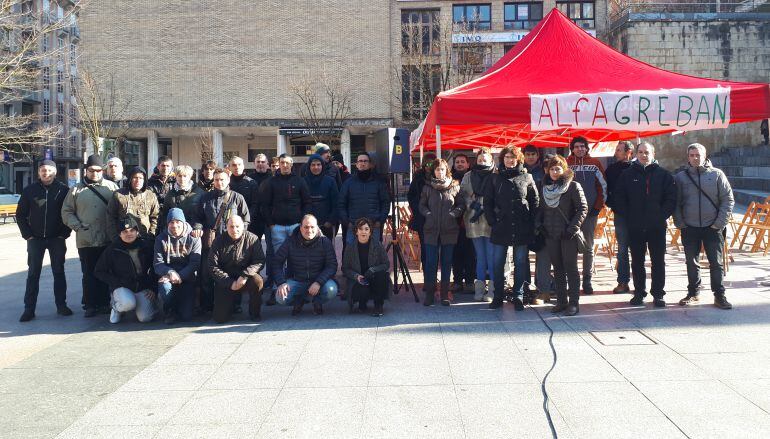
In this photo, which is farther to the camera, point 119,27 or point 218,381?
point 119,27

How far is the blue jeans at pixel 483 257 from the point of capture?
6.88m

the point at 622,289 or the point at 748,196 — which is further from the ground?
the point at 748,196

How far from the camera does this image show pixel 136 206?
6.68m

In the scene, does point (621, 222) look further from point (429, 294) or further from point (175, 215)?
point (175, 215)

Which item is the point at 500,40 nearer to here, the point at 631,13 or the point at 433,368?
the point at 631,13

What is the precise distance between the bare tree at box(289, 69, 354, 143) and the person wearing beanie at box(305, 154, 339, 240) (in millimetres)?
26351

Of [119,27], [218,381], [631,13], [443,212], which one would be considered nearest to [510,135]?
[443,212]

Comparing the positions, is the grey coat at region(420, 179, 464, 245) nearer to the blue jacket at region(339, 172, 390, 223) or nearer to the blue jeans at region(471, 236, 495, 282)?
the blue jeans at region(471, 236, 495, 282)

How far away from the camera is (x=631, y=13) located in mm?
27891

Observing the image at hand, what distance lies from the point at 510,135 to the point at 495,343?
6.94 m

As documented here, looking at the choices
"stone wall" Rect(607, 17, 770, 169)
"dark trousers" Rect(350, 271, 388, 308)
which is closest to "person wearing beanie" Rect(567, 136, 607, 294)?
"dark trousers" Rect(350, 271, 388, 308)

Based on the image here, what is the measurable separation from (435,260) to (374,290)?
88cm

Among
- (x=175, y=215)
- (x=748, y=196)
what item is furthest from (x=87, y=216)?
(x=748, y=196)

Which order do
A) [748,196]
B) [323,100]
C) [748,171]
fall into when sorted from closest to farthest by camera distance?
[748,196]
[748,171]
[323,100]
